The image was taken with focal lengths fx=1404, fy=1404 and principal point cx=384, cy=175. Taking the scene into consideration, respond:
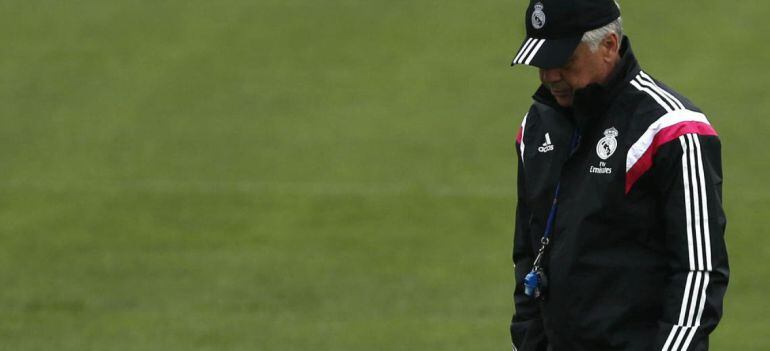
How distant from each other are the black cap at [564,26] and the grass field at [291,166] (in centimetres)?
565

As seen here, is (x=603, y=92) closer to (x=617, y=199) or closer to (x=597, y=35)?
(x=597, y=35)

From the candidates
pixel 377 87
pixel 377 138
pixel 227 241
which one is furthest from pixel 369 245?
pixel 377 87

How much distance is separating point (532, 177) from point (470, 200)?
8.58 m

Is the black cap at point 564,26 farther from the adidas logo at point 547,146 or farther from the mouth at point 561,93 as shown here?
the adidas logo at point 547,146

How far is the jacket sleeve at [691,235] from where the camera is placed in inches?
148

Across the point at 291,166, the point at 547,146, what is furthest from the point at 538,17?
the point at 291,166

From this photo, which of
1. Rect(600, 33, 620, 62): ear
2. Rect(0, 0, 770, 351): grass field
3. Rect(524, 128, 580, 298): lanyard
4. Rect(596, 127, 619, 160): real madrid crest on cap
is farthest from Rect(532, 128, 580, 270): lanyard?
Rect(0, 0, 770, 351): grass field

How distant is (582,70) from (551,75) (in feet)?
0.29

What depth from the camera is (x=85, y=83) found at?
648 inches

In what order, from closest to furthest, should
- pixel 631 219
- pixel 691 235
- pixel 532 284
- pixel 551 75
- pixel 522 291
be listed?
pixel 691 235
pixel 631 219
pixel 551 75
pixel 532 284
pixel 522 291

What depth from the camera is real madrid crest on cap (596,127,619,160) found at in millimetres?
3906

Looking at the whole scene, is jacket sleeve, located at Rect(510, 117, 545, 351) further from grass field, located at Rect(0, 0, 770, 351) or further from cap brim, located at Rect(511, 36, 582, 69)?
grass field, located at Rect(0, 0, 770, 351)

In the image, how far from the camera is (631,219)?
3.87 meters

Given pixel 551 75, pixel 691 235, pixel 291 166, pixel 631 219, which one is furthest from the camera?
pixel 291 166
